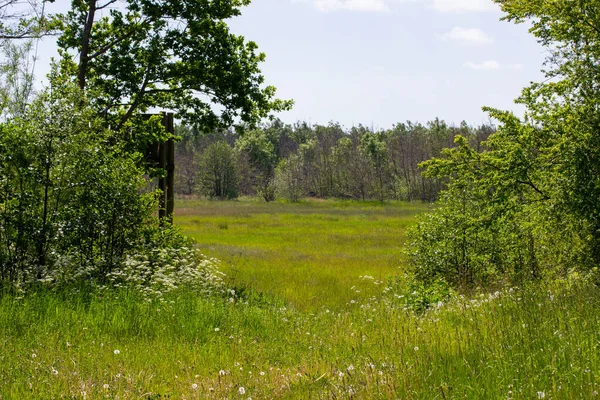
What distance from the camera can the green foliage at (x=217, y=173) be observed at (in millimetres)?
88250

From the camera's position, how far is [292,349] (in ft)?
20.8

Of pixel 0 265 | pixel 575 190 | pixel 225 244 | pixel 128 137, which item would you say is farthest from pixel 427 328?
pixel 225 244

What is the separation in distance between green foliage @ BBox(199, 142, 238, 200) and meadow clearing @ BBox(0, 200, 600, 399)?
80304 millimetres

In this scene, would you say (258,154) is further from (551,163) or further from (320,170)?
(551,163)

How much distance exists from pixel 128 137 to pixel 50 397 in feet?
33.1

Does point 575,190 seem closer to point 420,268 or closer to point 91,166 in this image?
point 420,268

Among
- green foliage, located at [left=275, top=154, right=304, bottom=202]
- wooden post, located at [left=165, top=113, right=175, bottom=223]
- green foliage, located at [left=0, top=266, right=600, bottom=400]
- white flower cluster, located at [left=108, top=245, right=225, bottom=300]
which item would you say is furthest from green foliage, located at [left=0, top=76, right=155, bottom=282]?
green foliage, located at [left=275, top=154, right=304, bottom=202]

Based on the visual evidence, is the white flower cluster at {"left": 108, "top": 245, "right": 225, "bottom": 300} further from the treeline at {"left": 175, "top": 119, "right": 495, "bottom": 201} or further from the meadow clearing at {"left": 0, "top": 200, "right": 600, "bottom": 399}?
the treeline at {"left": 175, "top": 119, "right": 495, "bottom": 201}

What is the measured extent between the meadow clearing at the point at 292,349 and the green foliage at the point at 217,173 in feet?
263

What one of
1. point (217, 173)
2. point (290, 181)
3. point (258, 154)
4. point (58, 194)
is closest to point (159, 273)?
point (58, 194)

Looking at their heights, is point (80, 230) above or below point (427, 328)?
above

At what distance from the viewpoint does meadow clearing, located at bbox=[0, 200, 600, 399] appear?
4020mm

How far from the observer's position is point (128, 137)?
44.4ft

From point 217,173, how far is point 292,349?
8445cm
